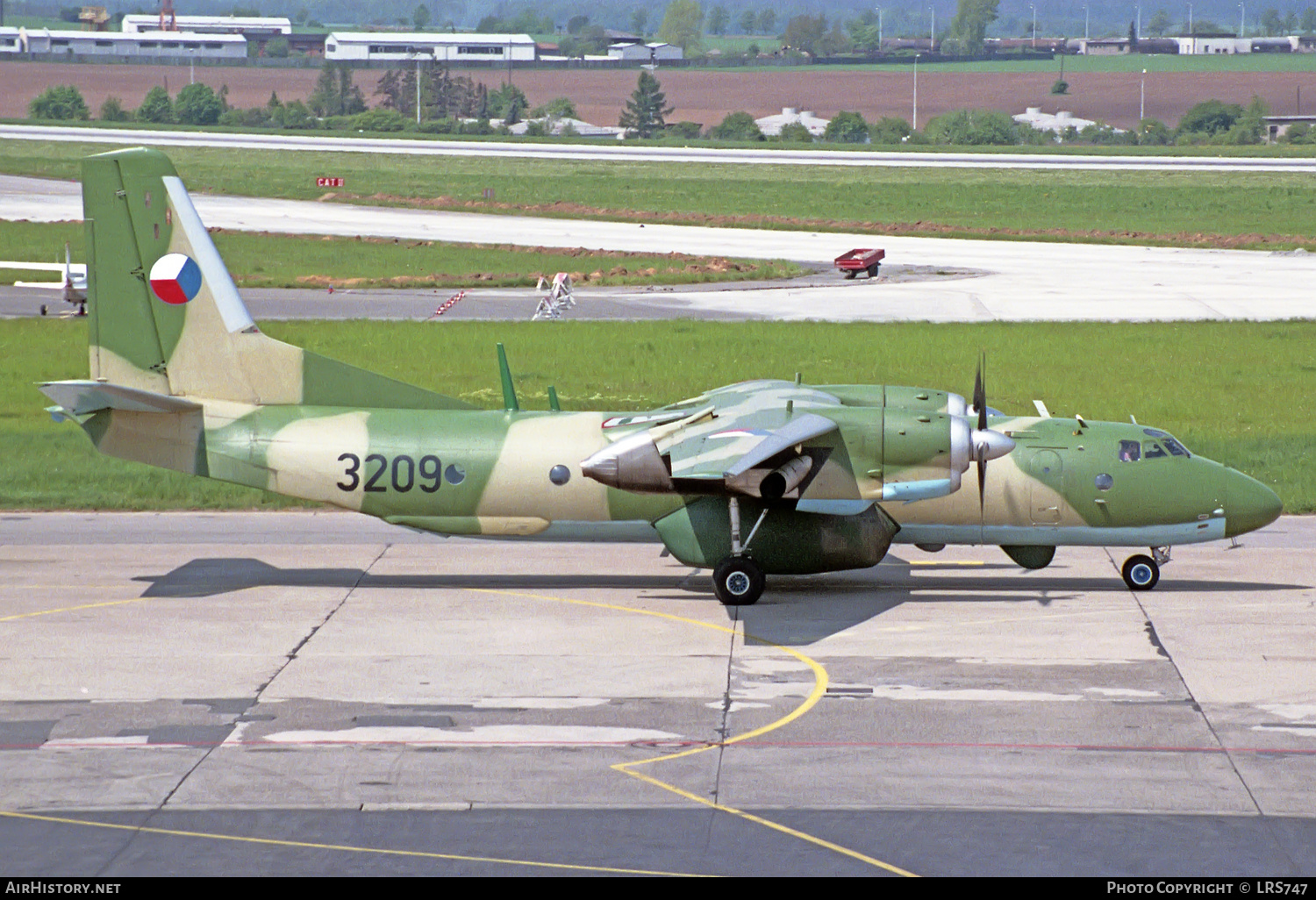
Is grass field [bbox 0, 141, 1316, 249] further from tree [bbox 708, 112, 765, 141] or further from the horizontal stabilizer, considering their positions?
the horizontal stabilizer

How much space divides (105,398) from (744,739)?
42.4 ft

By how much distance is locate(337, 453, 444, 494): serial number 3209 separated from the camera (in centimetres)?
2594

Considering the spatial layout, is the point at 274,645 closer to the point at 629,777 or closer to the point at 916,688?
the point at 629,777

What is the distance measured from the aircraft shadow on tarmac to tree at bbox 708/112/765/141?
6669 inches

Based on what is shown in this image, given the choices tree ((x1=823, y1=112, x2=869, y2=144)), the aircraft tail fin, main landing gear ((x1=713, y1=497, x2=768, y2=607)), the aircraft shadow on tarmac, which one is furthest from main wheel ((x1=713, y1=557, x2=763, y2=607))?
tree ((x1=823, y1=112, x2=869, y2=144))

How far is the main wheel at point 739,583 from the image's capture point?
83.1 ft

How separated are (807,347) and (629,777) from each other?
3654 centimetres

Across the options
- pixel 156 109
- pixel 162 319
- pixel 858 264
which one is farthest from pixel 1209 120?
pixel 162 319

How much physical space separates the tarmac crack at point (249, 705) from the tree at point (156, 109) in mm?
170070

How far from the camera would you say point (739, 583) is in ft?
83.2

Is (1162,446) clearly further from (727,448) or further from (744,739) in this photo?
(744,739)

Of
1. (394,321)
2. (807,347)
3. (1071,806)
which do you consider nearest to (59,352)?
(394,321)

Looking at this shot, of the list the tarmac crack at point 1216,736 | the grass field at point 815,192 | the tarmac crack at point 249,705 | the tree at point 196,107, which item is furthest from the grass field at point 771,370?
the tree at point 196,107

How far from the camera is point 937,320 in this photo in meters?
61.2
